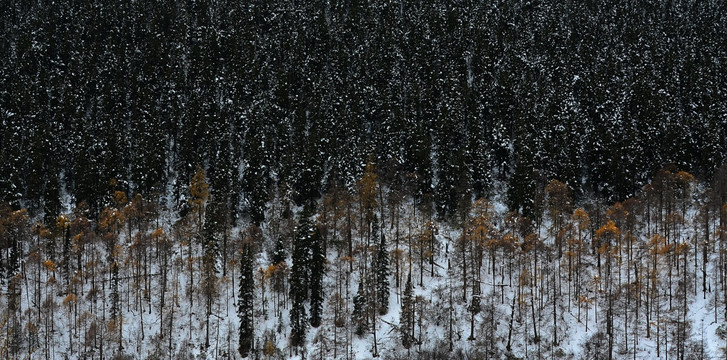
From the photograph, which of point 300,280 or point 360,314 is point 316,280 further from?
point 360,314

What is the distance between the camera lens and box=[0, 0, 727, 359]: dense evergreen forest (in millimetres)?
91500

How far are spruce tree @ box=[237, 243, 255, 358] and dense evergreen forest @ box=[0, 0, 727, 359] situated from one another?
0.37m

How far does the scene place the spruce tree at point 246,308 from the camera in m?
90.0

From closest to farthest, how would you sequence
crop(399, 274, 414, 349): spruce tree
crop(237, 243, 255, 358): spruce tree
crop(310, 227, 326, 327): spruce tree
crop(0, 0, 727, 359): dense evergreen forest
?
crop(237, 243, 255, 358): spruce tree → crop(399, 274, 414, 349): spruce tree → crop(0, 0, 727, 359): dense evergreen forest → crop(310, 227, 326, 327): spruce tree

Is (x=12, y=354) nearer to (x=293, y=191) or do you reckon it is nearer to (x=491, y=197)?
(x=293, y=191)

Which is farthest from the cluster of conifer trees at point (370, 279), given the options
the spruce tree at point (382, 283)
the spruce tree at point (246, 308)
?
the spruce tree at point (246, 308)

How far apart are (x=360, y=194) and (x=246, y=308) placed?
97.3 feet

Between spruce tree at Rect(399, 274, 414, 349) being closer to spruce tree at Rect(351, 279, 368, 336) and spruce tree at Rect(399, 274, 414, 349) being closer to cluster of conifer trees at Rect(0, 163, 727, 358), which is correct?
cluster of conifer trees at Rect(0, 163, 727, 358)

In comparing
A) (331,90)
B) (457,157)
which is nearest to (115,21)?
(331,90)

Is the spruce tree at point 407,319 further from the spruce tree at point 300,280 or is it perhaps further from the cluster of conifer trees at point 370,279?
the spruce tree at point 300,280

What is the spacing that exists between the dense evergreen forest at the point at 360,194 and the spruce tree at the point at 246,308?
14.4 inches

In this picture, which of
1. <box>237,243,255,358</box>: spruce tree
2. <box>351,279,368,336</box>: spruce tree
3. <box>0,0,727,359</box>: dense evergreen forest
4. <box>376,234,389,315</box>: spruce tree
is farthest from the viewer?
<box>376,234,389,315</box>: spruce tree

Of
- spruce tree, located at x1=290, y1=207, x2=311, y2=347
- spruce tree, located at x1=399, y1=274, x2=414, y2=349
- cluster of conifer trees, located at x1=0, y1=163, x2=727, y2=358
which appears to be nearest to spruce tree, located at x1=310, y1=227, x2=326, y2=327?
cluster of conifer trees, located at x1=0, y1=163, x2=727, y2=358

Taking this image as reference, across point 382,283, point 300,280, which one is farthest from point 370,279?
point 300,280
